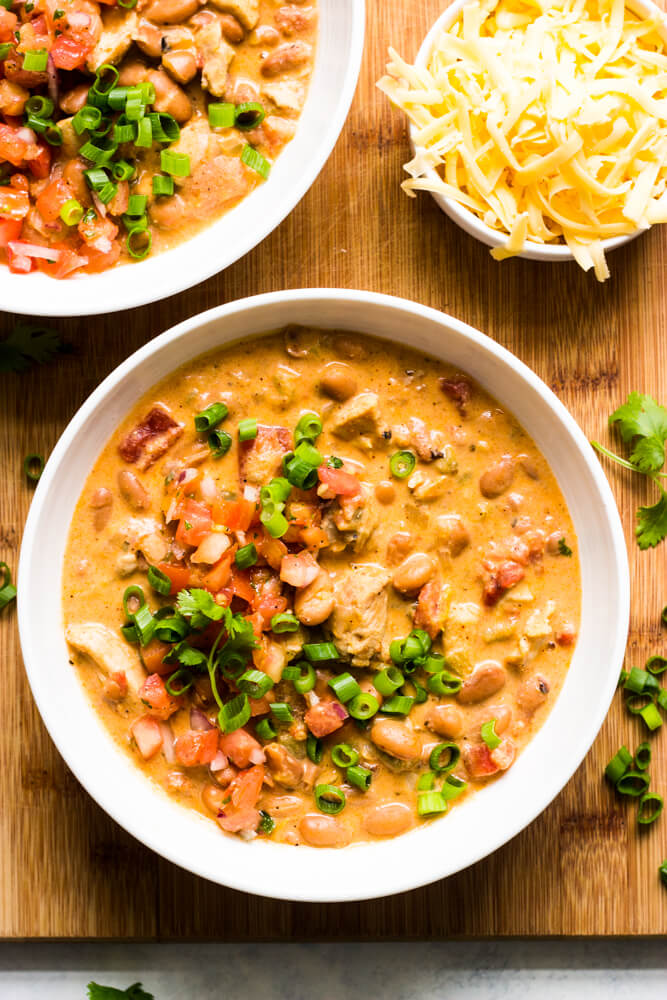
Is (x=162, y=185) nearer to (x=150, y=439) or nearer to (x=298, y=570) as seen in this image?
(x=150, y=439)

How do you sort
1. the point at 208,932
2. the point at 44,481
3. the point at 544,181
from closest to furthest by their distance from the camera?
the point at 44,481 → the point at 544,181 → the point at 208,932

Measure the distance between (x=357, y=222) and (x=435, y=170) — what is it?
43cm

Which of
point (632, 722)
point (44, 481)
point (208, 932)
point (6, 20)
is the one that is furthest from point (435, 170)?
point (208, 932)

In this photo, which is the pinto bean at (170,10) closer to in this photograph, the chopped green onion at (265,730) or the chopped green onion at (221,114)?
the chopped green onion at (221,114)

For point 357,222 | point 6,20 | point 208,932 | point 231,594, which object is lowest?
point 208,932

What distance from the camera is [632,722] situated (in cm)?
416

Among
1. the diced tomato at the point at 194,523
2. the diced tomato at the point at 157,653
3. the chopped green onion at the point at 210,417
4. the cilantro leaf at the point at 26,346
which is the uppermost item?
the cilantro leaf at the point at 26,346

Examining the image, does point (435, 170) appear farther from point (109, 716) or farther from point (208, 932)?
point (208, 932)

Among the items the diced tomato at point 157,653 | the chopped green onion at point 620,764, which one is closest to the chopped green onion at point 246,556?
the diced tomato at point 157,653

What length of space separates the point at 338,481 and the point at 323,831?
147 centimetres

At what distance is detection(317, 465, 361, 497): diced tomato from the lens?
3.59 m

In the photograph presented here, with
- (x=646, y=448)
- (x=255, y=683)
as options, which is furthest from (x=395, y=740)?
(x=646, y=448)

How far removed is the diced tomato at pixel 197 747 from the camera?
3.65 m

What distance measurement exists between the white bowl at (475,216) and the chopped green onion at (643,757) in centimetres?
227
